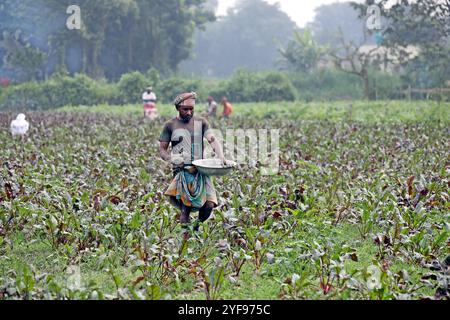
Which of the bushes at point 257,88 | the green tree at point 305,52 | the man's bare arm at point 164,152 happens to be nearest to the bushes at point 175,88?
the bushes at point 257,88

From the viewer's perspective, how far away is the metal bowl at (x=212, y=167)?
6402 mm

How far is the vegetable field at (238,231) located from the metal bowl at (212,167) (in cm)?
57

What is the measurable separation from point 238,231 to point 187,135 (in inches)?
44.3

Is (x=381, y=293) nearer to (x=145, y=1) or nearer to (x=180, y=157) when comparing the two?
(x=180, y=157)

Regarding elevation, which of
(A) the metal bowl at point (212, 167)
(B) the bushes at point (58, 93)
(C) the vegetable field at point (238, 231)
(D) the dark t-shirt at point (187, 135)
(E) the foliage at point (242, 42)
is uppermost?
(E) the foliage at point (242, 42)

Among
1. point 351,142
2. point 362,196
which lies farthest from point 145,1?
point 362,196

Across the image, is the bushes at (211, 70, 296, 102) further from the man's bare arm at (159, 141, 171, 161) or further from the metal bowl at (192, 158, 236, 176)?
the metal bowl at (192, 158, 236, 176)

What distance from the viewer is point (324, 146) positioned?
13.2 m

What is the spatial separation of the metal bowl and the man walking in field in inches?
5.6

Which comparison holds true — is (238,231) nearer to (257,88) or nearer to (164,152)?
(164,152)

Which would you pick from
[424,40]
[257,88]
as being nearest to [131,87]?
A: [257,88]

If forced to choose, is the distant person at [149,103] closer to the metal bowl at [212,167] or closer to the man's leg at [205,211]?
the man's leg at [205,211]

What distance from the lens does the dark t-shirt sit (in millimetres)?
6781

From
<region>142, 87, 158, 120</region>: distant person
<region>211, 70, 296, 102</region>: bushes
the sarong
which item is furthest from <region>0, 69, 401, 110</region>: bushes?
the sarong
